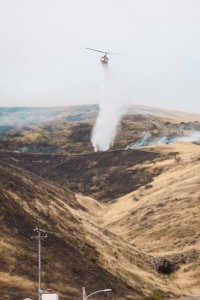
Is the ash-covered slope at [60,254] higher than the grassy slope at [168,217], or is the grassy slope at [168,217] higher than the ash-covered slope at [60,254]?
the grassy slope at [168,217]

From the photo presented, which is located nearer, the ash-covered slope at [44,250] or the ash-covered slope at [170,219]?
the ash-covered slope at [44,250]

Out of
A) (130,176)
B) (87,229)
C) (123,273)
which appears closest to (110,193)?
(130,176)

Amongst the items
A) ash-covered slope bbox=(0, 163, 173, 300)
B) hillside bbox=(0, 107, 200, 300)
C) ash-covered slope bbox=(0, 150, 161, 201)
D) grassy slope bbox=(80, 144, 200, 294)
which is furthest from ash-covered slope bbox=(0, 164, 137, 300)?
ash-covered slope bbox=(0, 150, 161, 201)

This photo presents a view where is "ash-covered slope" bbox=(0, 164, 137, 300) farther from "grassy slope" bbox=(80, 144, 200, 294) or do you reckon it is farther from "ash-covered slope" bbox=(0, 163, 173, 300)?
"grassy slope" bbox=(80, 144, 200, 294)

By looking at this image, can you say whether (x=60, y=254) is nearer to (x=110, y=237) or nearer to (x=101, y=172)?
(x=110, y=237)

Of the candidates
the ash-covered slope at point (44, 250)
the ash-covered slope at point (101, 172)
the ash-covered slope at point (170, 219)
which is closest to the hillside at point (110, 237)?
the ash-covered slope at point (170, 219)

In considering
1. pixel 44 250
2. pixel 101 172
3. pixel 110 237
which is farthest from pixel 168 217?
pixel 101 172

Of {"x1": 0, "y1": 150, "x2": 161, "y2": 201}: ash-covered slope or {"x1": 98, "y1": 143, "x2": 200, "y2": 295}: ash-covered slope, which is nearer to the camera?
{"x1": 98, "y1": 143, "x2": 200, "y2": 295}: ash-covered slope

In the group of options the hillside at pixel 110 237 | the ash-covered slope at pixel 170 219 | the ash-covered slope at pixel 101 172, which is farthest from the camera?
the ash-covered slope at pixel 101 172

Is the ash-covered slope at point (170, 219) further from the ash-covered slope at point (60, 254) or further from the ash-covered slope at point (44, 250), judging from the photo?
the ash-covered slope at point (44, 250)

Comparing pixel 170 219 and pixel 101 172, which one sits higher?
pixel 101 172

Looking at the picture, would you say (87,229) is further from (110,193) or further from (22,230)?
(110,193)
